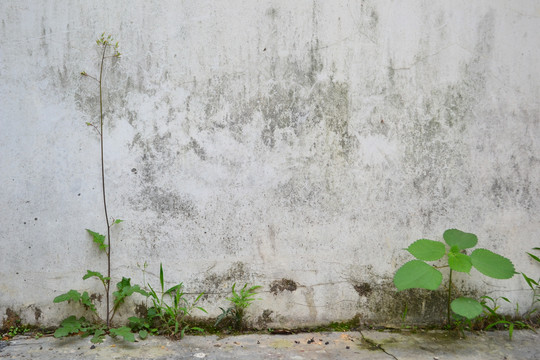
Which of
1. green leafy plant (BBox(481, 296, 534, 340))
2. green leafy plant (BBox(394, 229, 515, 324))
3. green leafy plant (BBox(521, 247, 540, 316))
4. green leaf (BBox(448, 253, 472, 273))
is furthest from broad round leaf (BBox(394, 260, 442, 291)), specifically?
green leafy plant (BBox(521, 247, 540, 316))

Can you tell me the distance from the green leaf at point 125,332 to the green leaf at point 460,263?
1.87 meters

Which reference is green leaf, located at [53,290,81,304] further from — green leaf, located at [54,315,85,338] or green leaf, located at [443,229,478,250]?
green leaf, located at [443,229,478,250]

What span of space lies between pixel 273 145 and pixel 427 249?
1.13 meters

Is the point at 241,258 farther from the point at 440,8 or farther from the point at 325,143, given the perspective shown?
the point at 440,8

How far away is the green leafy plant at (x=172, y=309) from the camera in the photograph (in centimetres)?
249

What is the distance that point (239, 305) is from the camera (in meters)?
2.56

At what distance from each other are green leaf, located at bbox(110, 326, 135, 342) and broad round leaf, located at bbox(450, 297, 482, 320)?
6.02 feet

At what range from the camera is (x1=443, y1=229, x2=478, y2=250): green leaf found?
98.6 inches

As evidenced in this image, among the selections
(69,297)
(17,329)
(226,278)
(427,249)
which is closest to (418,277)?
(427,249)

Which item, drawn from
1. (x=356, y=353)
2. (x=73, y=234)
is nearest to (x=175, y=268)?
(x=73, y=234)

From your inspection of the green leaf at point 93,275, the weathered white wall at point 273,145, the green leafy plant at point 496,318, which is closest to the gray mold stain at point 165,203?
the weathered white wall at point 273,145

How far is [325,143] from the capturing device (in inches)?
104

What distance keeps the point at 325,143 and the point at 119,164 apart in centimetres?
130

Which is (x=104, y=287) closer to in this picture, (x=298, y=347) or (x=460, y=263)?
(x=298, y=347)
